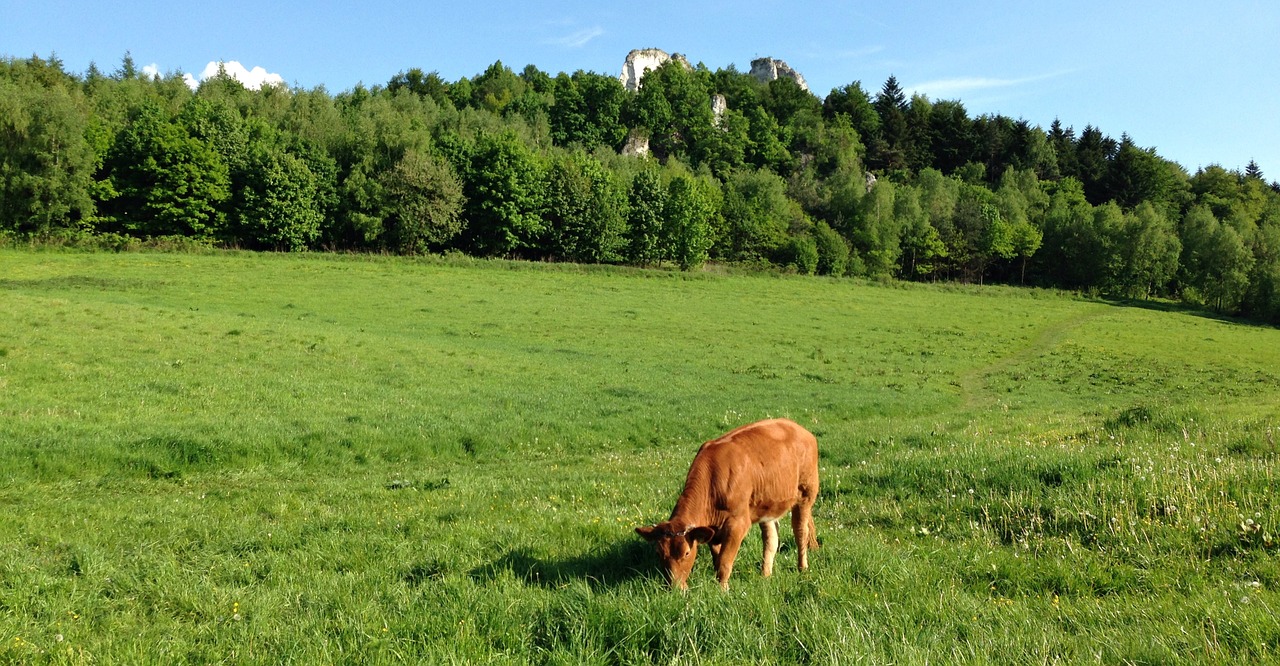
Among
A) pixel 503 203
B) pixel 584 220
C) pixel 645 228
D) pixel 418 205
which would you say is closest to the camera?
pixel 418 205

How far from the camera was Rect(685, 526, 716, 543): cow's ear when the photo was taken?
6477mm

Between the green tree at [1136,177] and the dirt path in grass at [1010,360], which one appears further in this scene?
the green tree at [1136,177]

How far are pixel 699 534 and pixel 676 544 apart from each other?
0.76 ft

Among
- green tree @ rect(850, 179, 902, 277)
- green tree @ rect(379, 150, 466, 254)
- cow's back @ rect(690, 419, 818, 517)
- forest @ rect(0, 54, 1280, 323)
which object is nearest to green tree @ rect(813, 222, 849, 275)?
forest @ rect(0, 54, 1280, 323)

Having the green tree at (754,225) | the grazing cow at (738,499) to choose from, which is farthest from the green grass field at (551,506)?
the green tree at (754,225)

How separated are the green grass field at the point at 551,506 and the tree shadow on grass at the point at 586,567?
4cm

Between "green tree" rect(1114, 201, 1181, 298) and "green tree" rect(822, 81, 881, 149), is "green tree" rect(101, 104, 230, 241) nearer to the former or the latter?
"green tree" rect(1114, 201, 1181, 298)

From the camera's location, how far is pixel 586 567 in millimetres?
7270

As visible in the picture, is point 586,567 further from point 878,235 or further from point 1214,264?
point 1214,264

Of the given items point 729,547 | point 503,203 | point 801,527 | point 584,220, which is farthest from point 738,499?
point 584,220

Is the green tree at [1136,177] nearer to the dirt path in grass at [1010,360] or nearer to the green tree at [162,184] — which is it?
the dirt path in grass at [1010,360]

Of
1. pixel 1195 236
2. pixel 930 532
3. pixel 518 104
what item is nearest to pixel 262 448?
pixel 930 532

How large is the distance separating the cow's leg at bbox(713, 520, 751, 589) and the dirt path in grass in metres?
25.3

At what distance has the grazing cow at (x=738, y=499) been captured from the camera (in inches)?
256
